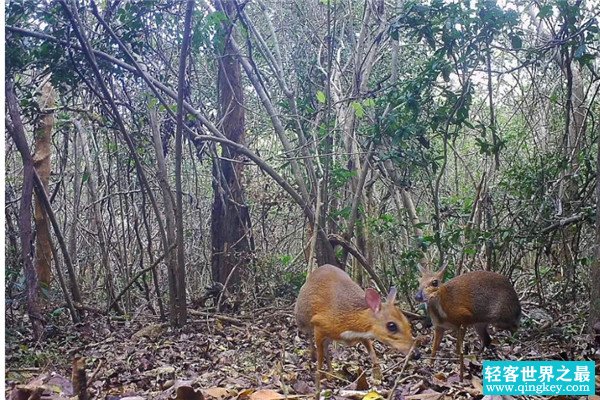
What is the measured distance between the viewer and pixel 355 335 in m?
2.24

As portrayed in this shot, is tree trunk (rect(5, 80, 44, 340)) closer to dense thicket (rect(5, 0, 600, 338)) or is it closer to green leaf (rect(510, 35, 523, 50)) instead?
dense thicket (rect(5, 0, 600, 338))

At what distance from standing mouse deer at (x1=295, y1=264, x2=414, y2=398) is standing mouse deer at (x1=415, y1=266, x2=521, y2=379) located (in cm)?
36

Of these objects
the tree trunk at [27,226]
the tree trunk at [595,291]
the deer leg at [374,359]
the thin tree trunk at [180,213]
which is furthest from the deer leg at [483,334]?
the tree trunk at [27,226]

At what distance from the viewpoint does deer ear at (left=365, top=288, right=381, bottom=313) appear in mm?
2154

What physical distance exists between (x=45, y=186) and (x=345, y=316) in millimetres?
1310

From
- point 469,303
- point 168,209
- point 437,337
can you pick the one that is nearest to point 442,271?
point 469,303

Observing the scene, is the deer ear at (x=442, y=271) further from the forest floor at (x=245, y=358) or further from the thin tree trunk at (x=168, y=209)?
the thin tree trunk at (x=168, y=209)

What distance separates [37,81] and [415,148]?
5.66 feet

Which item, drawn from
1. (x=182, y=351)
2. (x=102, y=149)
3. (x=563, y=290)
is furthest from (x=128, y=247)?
(x=563, y=290)

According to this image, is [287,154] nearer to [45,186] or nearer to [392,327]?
[45,186]

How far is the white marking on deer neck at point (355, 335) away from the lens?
2.19m

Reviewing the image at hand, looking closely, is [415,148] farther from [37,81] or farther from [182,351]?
[37,81]

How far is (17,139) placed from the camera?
2531 mm

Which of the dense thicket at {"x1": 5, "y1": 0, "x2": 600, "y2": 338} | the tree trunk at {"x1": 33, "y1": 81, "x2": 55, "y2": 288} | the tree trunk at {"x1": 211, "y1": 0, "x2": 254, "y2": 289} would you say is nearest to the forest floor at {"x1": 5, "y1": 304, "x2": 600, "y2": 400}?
the dense thicket at {"x1": 5, "y1": 0, "x2": 600, "y2": 338}
